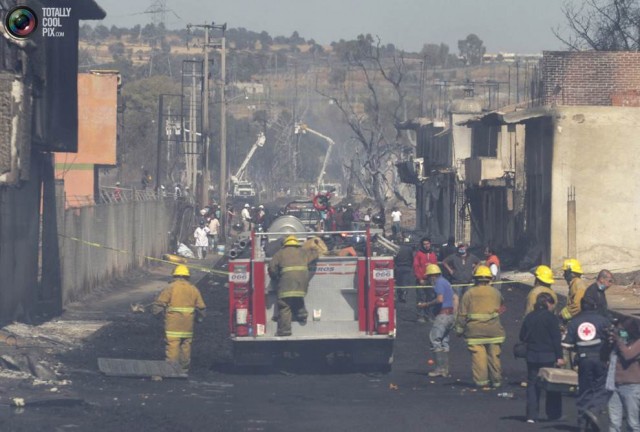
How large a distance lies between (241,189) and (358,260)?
89.9 m

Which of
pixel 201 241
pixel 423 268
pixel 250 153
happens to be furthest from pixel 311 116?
pixel 423 268

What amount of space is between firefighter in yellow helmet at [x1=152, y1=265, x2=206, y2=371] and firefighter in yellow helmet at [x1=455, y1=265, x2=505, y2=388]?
368cm

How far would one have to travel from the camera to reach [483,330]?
52.0 ft

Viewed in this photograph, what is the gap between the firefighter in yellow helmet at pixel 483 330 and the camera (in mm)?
15852

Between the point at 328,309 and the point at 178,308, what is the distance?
2.18 m

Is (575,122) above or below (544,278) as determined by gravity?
above

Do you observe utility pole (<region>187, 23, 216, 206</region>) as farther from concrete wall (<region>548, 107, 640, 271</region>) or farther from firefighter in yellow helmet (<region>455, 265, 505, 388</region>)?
firefighter in yellow helmet (<region>455, 265, 505, 388</region>)

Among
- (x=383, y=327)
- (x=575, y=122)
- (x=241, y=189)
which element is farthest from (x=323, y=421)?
(x=241, y=189)

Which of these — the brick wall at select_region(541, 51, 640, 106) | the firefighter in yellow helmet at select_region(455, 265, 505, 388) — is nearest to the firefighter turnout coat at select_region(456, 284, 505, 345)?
the firefighter in yellow helmet at select_region(455, 265, 505, 388)

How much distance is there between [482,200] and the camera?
46375 mm

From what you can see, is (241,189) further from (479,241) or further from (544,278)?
(544,278)

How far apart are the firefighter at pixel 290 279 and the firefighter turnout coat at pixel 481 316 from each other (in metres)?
2.37

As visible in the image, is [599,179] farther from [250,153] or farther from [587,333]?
[250,153]

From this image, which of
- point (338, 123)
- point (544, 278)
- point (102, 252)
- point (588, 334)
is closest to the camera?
point (588, 334)
